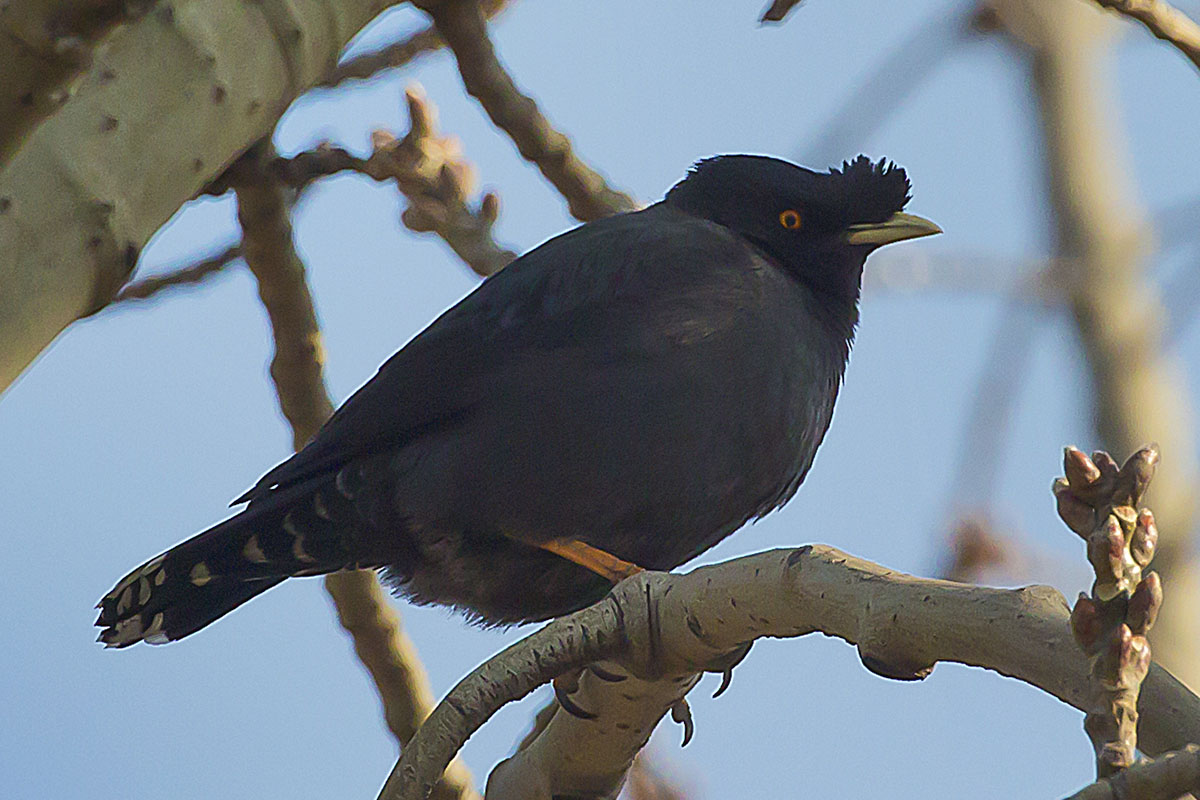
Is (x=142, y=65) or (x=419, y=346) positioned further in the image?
(x=419, y=346)

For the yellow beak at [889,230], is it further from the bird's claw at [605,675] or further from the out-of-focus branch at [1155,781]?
the out-of-focus branch at [1155,781]

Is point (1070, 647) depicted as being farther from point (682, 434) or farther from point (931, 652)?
point (682, 434)

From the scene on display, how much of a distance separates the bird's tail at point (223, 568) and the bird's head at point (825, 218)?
1485mm

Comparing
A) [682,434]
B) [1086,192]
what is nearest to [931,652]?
[682,434]

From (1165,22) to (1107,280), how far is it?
1.89 meters

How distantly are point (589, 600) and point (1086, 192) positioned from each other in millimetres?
2904

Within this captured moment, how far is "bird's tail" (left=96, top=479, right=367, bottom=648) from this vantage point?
3383 millimetres

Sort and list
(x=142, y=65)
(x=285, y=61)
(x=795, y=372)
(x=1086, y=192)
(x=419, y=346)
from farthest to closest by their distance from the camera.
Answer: (x=1086, y=192) < (x=419, y=346) < (x=795, y=372) < (x=285, y=61) < (x=142, y=65)

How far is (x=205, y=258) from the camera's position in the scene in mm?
4023

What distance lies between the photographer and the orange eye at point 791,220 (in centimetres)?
409

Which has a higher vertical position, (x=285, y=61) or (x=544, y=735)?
(x=285, y=61)

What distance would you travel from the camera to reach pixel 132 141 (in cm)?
264

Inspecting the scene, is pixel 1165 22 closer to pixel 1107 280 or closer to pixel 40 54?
pixel 1107 280

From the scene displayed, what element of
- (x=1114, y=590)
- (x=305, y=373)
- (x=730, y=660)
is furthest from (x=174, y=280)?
(x=1114, y=590)
